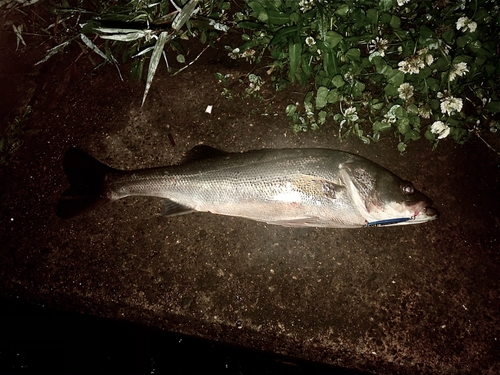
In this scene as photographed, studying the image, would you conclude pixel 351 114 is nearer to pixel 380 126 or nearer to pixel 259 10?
pixel 380 126

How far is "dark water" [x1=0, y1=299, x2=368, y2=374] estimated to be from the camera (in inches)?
108

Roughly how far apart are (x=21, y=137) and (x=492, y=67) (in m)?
5.52

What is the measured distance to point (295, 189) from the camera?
2.30 metres

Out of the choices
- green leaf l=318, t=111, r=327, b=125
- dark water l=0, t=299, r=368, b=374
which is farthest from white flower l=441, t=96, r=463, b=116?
dark water l=0, t=299, r=368, b=374

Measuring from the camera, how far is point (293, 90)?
3.02m

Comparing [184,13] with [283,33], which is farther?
[184,13]

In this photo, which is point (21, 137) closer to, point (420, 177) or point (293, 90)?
point (293, 90)

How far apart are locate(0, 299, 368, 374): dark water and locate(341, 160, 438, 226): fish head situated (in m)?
1.65

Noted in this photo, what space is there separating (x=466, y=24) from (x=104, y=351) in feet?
16.5

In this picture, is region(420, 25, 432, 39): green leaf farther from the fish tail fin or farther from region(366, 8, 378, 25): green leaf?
the fish tail fin

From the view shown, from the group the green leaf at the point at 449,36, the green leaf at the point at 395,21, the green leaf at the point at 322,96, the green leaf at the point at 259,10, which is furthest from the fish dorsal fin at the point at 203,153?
the green leaf at the point at 449,36

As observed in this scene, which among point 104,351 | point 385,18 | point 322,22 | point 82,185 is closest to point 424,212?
point 385,18

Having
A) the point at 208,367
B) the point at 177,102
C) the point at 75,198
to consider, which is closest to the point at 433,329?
the point at 208,367

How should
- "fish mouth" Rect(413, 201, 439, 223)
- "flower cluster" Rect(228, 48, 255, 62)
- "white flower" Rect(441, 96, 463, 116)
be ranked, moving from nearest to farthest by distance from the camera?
"fish mouth" Rect(413, 201, 439, 223)
"white flower" Rect(441, 96, 463, 116)
"flower cluster" Rect(228, 48, 255, 62)
